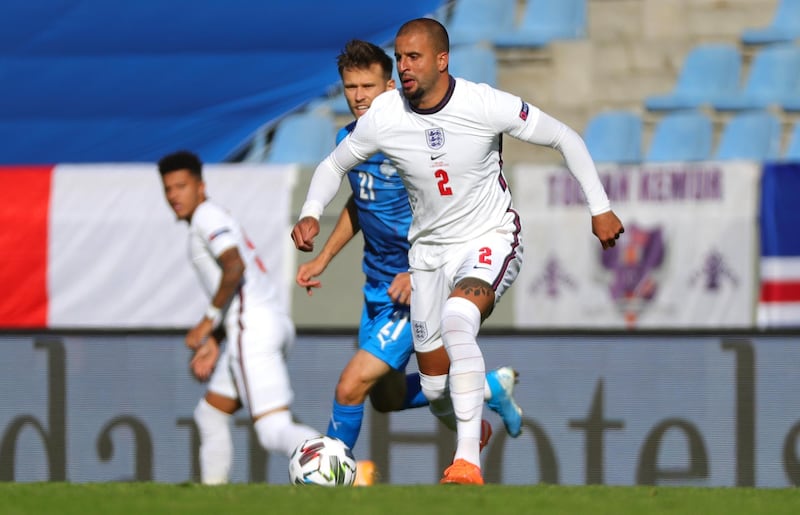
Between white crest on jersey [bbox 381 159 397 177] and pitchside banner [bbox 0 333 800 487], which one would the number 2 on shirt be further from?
pitchside banner [bbox 0 333 800 487]

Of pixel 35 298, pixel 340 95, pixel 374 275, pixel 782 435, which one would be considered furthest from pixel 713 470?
pixel 340 95

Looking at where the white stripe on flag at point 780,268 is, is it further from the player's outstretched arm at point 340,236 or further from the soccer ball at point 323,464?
the soccer ball at point 323,464

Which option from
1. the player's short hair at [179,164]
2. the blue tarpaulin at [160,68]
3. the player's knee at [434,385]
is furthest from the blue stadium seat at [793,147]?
the player's knee at [434,385]

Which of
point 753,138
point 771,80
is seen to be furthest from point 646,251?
point 771,80

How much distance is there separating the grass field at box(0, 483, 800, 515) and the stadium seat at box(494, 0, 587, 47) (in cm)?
858

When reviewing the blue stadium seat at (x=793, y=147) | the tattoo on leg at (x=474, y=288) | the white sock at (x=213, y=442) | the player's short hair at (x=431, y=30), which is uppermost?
the blue stadium seat at (x=793, y=147)

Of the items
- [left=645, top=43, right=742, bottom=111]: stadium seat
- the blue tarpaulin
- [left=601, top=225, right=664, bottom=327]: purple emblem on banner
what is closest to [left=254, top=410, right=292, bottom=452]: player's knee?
[left=601, top=225, right=664, bottom=327]: purple emblem on banner

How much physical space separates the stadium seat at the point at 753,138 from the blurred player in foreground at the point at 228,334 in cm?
559

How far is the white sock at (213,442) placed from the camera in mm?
7715

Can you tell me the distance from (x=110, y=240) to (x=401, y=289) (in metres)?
4.99

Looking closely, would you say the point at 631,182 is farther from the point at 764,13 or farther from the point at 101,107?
the point at 101,107

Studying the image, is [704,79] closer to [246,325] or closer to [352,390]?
[246,325]

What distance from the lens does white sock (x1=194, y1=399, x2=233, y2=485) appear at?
771cm

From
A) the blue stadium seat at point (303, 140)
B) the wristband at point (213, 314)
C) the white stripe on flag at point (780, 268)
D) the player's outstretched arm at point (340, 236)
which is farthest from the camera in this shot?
the blue stadium seat at point (303, 140)
